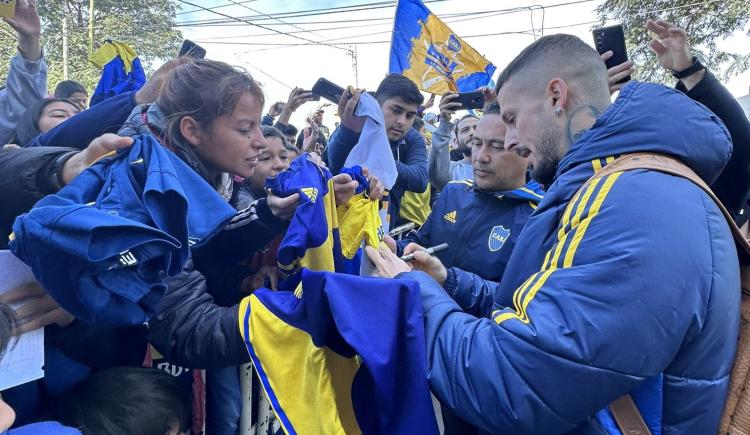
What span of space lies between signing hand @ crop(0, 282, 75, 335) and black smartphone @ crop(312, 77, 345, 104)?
2040 millimetres

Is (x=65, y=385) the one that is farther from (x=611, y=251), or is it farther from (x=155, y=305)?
(x=611, y=251)

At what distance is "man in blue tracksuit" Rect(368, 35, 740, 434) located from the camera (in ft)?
3.43

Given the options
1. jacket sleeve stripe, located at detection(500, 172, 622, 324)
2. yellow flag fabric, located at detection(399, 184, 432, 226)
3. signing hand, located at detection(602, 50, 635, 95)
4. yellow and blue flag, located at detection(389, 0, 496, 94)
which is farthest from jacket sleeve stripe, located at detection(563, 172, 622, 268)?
yellow and blue flag, located at detection(389, 0, 496, 94)

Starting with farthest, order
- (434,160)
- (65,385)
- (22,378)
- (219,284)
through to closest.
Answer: (434,160) → (219,284) → (65,385) → (22,378)

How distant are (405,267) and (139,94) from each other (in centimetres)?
159

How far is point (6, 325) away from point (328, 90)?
7.35 ft

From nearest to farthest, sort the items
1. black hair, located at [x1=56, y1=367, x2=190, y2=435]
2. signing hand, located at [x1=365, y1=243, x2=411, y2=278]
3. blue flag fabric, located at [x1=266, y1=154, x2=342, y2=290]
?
black hair, located at [x1=56, y1=367, x2=190, y2=435]
signing hand, located at [x1=365, y1=243, x2=411, y2=278]
blue flag fabric, located at [x1=266, y1=154, x2=342, y2=290]

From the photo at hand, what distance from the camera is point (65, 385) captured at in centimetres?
150

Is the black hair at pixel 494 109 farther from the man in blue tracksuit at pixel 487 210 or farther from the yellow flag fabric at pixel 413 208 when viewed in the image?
the yellow flag fabric at pixel 413 208

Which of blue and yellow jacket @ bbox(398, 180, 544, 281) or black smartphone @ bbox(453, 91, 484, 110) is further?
black smartphone @ bbox(453, 91, 484, 110)

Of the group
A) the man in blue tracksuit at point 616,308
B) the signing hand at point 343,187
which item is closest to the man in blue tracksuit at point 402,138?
the signing hand at point 343,187

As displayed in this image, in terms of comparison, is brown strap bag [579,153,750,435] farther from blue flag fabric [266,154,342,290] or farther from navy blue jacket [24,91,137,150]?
navy blue jacket [24,91,137,150]

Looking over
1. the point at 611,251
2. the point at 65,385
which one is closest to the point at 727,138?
the point at 611,251

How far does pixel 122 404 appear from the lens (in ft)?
4.86
